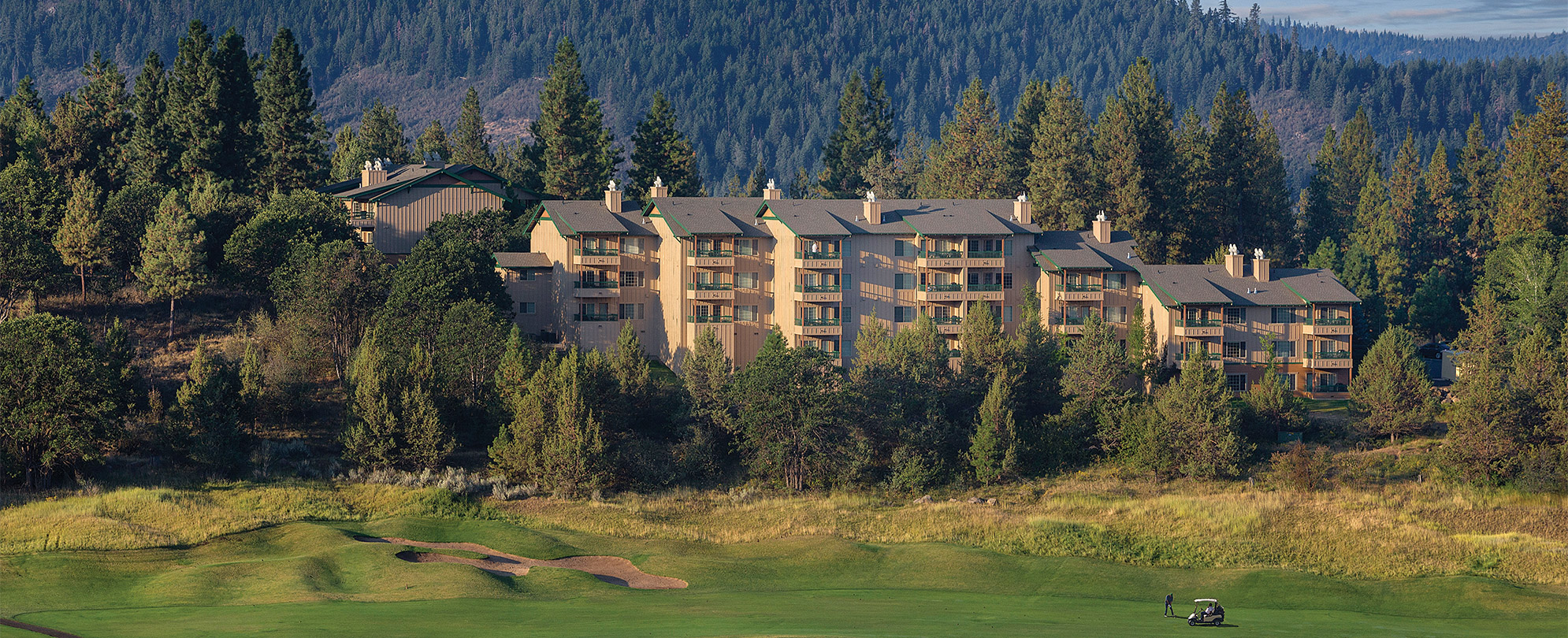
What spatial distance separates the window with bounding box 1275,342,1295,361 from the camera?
91125 mm

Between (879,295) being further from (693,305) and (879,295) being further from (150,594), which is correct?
(150,594)

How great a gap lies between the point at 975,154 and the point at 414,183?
51052mm

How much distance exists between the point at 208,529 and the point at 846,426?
3097cm

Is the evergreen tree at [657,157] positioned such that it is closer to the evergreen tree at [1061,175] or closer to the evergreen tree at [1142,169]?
the evergreen tree at [1061,175]

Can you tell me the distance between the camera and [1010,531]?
205ft

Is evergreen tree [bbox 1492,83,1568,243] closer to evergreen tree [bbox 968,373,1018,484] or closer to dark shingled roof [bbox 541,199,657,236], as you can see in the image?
evergreen tree [bbox 968,373,1018,484]

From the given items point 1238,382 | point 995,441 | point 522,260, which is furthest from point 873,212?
point 1238,382

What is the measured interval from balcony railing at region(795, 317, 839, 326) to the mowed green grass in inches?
1235

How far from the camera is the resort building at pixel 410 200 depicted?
101 m

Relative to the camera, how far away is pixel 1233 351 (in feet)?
296

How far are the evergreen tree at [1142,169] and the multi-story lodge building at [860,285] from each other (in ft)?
52.7

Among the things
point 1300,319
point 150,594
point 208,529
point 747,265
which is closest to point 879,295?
point 747,265

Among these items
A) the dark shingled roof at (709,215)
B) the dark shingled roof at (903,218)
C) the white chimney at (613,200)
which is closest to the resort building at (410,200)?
the white chimney at (613,200)

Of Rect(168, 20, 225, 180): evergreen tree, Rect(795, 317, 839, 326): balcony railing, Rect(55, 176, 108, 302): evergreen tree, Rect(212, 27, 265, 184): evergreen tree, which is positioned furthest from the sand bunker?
Rect(212, 27, 265, 184): evergreen tree
